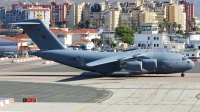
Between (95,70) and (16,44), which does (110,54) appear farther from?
(16,44)

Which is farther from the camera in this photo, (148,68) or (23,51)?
(23,51)

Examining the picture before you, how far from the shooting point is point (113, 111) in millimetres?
38406

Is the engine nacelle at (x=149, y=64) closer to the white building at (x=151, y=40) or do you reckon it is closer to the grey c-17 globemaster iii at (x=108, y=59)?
the grey c-17 globemaster iii at (x=108, y=59)

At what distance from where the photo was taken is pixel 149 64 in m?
61.3

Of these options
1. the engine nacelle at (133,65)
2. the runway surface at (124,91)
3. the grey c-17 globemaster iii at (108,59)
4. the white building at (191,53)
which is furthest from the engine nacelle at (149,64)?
the white building at (191,53)

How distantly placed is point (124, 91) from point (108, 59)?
12.7m

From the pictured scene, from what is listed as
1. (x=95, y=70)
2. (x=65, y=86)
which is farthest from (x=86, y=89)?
(x=95, y=70)

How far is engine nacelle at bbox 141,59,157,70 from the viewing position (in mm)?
61312

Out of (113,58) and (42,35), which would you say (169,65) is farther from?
(42,35)

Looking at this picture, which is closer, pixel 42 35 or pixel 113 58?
pixel 113 58

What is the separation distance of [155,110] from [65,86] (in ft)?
54.1

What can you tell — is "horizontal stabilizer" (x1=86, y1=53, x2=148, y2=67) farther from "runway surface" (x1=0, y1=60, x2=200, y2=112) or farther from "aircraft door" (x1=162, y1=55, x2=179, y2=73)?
"aircraft door" (x1=162, y1=55, x2=179, y2=73)

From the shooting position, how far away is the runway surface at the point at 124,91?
3991 centimetres

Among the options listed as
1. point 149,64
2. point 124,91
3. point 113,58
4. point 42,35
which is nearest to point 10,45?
point 42,35
